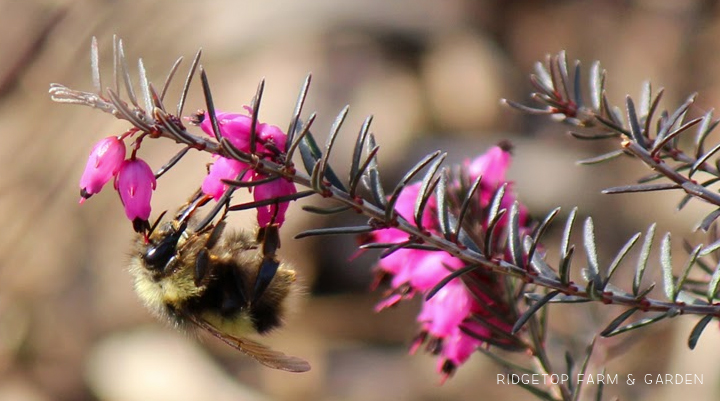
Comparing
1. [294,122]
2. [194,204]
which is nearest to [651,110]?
[294,122]

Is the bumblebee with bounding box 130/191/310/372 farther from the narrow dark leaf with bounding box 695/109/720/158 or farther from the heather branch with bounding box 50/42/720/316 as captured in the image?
the narrow dark leaf with bounding box 695/109/720/158

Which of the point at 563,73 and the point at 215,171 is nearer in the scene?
the point at 215,171

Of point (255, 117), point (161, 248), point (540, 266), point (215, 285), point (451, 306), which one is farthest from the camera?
point (215, 285)

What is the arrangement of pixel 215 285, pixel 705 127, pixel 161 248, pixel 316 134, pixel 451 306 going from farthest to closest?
pixel 316 134
pixel 215 285
pixel 161 248
pixel 451 306
pixel 705 127

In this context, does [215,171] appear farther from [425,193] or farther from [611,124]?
[611,124]

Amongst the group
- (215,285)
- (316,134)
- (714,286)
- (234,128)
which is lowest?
(714,286)

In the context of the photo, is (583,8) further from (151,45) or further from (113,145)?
(113,145)

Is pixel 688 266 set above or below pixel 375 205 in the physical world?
below
